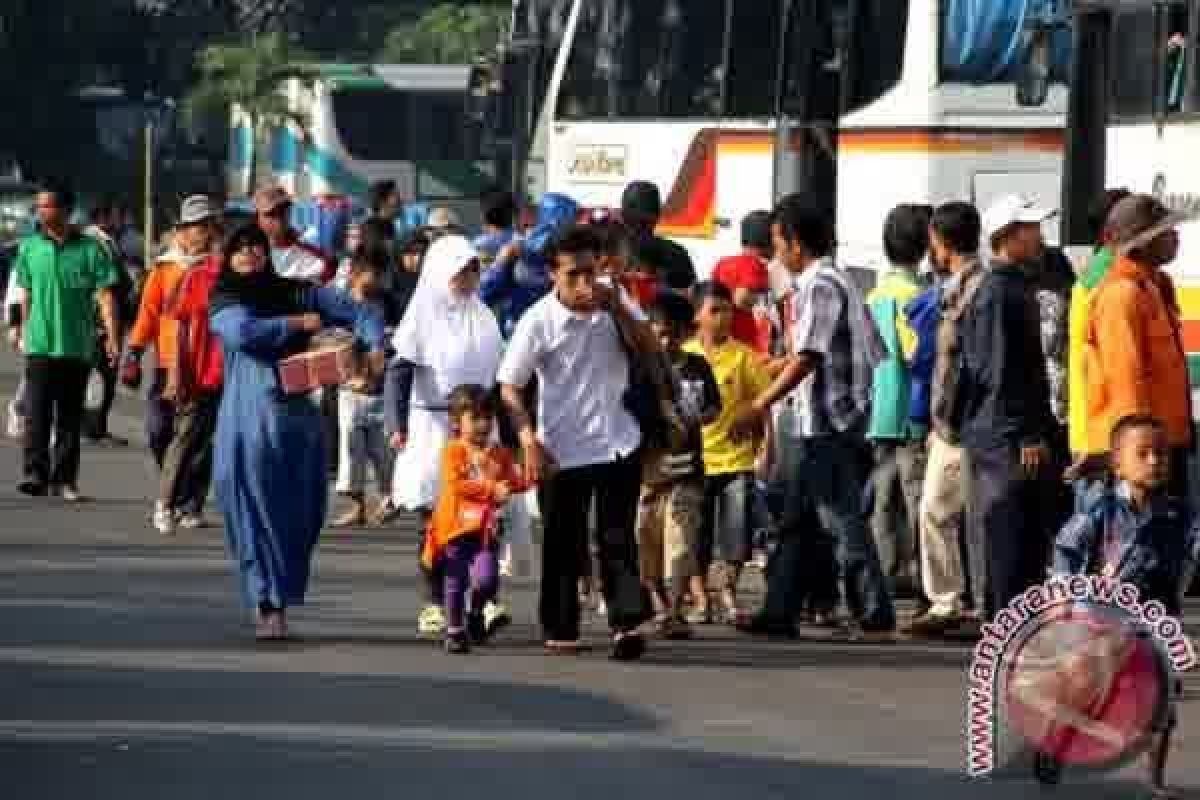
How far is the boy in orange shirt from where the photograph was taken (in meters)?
14.7

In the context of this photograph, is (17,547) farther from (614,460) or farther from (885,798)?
(885,798)

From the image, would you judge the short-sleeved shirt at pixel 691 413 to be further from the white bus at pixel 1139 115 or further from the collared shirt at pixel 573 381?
the white bus at pixel 1139 115

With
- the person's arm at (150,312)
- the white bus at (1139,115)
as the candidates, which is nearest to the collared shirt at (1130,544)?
the white bus at (1139,115)

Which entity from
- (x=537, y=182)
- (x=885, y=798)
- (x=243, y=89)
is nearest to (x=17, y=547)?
(x=885, y=798)

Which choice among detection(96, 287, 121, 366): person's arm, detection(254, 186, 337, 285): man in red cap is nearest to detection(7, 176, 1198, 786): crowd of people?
detection(254, 186, 337, 285): man in red cap

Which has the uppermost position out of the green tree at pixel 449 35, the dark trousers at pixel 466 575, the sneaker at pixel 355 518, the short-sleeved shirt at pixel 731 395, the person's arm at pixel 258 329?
the green tree at pixel 449 35

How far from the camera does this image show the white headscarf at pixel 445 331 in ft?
55.1

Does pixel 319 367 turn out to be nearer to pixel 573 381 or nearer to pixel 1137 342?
pixel 573 381

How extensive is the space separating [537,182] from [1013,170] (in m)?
9.22

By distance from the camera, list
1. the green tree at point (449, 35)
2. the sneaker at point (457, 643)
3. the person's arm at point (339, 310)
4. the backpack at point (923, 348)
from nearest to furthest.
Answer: the sneaker at point (457, 643), the person's arm at point (339, 310), the backpack at point (923, 348), the green tree at point (449, 35)

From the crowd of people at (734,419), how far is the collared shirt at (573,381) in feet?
0.03

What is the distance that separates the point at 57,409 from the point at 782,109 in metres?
5.01

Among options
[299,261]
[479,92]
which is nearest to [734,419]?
[299,261]

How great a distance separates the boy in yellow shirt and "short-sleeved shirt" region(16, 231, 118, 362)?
280 inches
